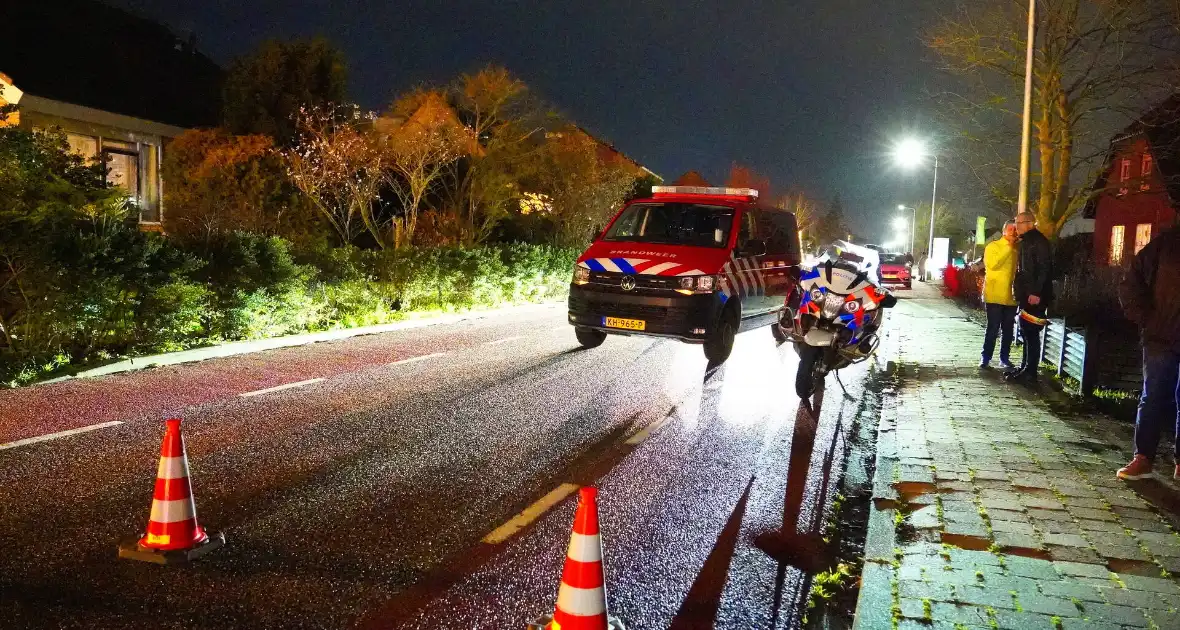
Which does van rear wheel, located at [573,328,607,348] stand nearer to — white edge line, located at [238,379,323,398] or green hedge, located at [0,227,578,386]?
white edge line, located at [238,379,323,398]

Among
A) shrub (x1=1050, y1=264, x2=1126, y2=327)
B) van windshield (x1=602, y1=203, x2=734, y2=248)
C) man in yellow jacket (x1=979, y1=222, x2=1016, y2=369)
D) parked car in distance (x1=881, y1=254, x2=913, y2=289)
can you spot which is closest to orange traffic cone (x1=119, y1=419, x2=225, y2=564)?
van windshield (x1=602, y1=203, x2=734, y2=248)

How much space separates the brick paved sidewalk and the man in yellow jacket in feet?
7.62

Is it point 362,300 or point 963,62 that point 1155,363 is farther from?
point 963,62

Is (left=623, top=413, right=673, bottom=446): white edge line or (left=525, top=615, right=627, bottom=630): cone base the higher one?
(left=525, top=615, right=627, bottom=630): cone base

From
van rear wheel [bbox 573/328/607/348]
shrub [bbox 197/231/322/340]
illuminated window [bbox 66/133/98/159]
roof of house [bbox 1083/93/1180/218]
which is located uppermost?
roof of house [bbox 1083/93/1180/218]

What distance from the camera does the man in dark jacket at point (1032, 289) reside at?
10.5 m

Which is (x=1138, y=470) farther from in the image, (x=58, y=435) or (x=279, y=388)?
(x=58, y=435)

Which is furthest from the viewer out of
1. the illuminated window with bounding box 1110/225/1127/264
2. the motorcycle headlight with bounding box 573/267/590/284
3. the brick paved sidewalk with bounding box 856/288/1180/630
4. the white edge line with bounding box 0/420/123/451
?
the illuminated window with bounding box 1110/225/1127/264

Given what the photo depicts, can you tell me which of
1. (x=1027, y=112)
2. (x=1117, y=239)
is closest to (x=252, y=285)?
(x=1027, y=112)

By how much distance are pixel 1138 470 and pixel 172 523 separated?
20.0ft

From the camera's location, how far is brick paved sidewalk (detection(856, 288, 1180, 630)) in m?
4.09

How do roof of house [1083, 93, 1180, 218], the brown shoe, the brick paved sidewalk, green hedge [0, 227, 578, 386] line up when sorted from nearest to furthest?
the brick paved sidewalk
the brown shoe
green hedge [0, 227, 578, 386]
roof of house [1083, 93, 1180, 218]

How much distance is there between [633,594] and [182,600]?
205 centimetres

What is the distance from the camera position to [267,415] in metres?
8.23
